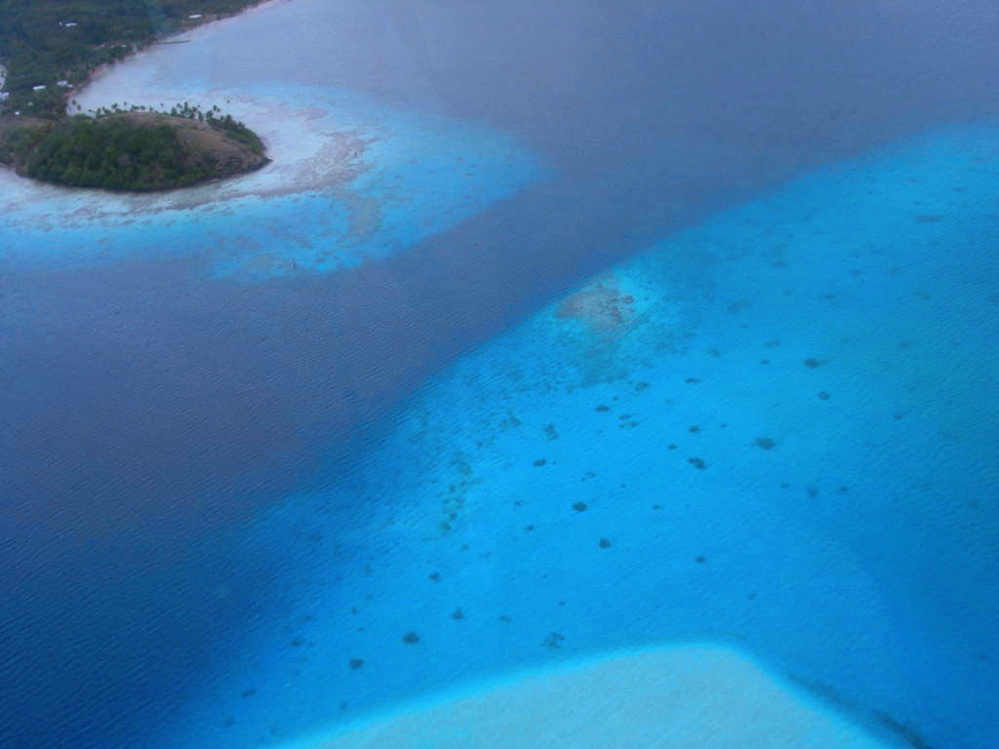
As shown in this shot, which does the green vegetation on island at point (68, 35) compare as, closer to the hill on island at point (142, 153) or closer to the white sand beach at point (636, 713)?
the hill on island at point (142, 153)

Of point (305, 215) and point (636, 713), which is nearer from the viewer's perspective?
point (636, 713)

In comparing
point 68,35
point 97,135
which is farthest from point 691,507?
point 68,35

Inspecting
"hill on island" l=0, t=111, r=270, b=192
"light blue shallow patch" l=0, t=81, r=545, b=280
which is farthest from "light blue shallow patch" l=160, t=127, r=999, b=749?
"hill on island" l=0, t=111, r=270, b=192

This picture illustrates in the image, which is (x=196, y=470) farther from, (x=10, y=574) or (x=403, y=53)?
(x=403, y=53)

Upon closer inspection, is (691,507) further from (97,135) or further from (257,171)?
(97,135)

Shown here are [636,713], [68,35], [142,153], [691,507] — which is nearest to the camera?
[636,713]

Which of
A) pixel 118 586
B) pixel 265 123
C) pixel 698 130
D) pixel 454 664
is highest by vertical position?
pixel 265 123

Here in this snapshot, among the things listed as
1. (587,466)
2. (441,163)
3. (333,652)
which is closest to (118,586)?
(333,652)
